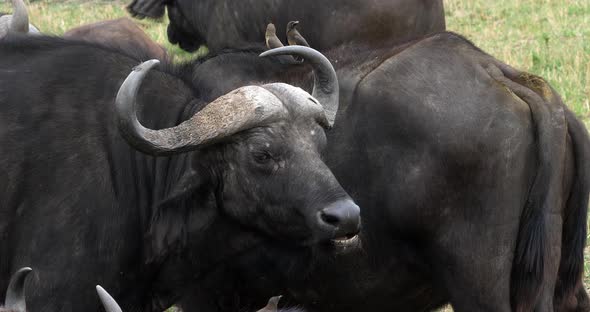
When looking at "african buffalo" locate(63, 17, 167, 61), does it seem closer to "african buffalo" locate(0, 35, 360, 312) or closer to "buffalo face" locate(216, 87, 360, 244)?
"african buffalo" locate(0, 35, 360, 312)

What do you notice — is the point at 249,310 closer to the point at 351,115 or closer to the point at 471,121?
the point at 351,115

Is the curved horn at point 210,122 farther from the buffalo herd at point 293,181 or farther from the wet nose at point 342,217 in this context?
the wet nose at point 342,217

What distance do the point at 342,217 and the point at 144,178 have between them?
3.33 feet

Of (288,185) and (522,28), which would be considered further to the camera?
(522,28)

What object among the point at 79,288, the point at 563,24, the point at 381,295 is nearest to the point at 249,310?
the point at 381,295

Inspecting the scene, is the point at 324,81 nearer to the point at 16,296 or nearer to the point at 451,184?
the point at 451,184

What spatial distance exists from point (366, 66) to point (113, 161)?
1.33 m

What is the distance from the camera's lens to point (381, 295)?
213 inches

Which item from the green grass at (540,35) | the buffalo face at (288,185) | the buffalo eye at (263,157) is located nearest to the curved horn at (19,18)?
the buffalo face at (288,185)

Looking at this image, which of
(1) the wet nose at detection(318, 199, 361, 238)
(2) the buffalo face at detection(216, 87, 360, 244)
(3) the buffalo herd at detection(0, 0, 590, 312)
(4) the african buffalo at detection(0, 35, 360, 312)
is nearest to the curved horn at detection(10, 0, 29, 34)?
(3) the buffalo herd at detection(0, 0, 590, 312)

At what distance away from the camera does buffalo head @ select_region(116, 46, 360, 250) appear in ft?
15.4

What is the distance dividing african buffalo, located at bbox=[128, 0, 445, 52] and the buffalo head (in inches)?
91.9

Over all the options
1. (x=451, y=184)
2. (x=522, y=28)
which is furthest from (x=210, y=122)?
(x=522, y=28)

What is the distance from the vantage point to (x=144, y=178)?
5.13 m
